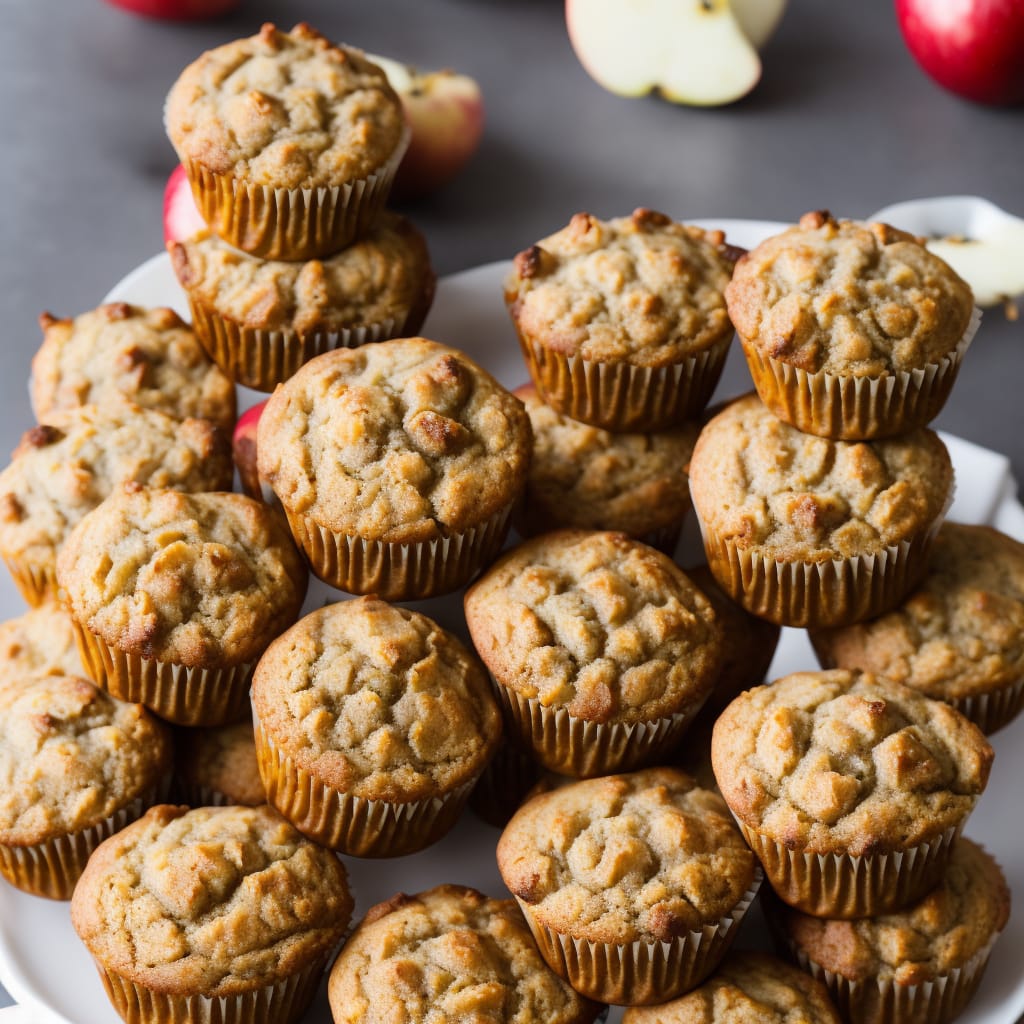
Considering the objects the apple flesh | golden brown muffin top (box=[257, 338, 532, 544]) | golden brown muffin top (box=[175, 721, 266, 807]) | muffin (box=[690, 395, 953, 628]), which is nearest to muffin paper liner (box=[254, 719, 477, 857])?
golden brown muffin top (box=[175, 721, 266, 807])

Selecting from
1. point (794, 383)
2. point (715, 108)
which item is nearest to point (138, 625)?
point (794, 383)

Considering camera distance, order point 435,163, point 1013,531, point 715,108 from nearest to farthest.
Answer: point 1013,531, point 435,163, point 715,108

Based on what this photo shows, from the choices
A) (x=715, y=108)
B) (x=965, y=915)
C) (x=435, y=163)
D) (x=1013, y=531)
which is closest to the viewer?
(x=965, y=915)

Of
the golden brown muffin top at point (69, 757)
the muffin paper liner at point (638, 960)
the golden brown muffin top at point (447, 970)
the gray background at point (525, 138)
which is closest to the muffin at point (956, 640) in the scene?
the muffin paper liner at point (638, 960)

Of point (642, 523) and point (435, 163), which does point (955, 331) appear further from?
point (435, 163)

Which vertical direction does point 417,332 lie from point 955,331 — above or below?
below

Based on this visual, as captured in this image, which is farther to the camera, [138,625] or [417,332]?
[417,332]

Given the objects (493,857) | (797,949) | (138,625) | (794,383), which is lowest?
(493,857)

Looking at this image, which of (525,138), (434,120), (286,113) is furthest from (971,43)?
(286,113)
